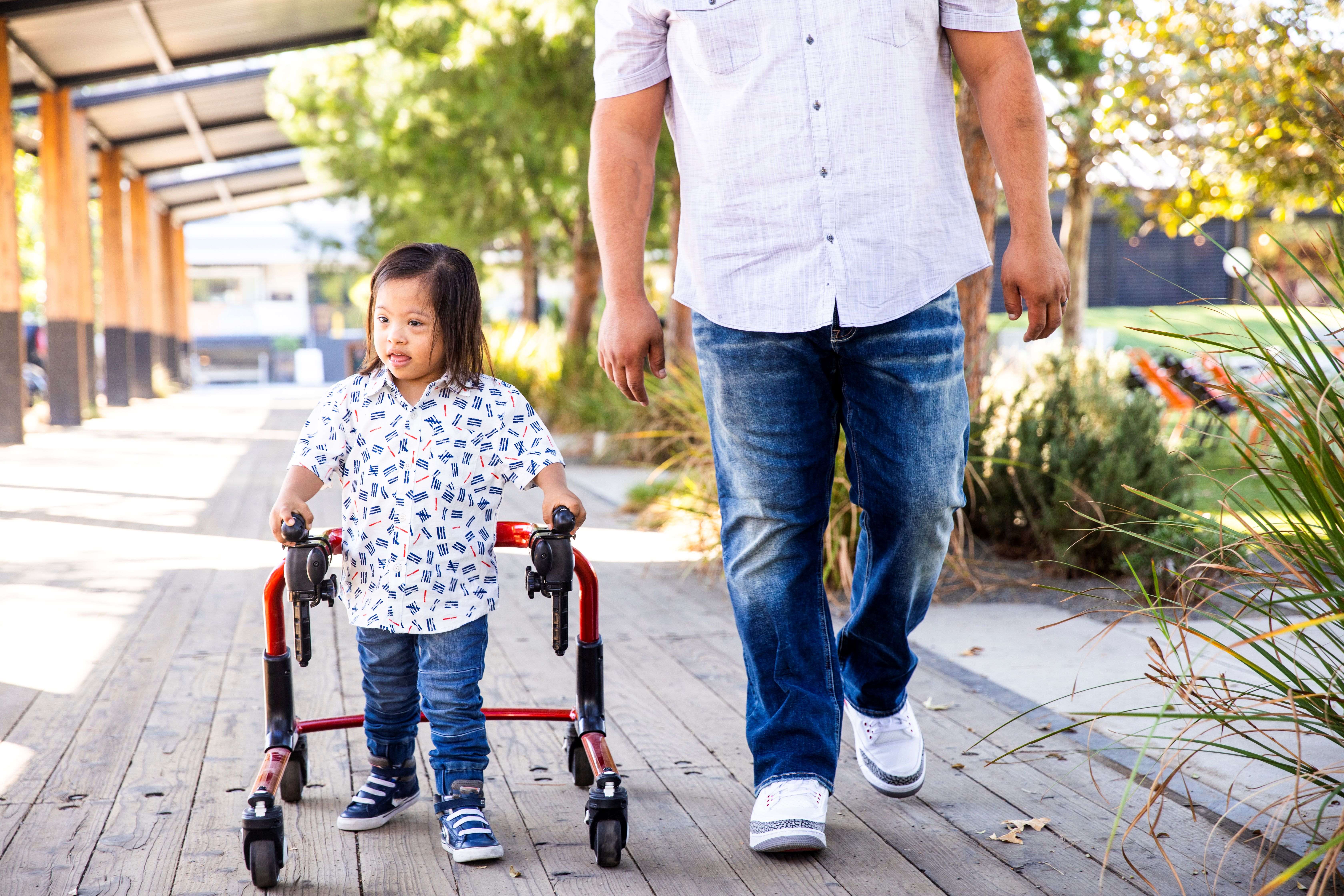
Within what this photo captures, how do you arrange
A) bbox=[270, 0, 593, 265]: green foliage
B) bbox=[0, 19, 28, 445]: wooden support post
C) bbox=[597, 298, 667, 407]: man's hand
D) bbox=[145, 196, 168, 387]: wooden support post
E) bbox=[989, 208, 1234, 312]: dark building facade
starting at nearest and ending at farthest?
bbox=[597, 298, 667, 407]: man's hand, bbox=[270, 0, 593, 265]: green foliage, bbox=[0, 19, 28, 445]: wooden support post, bbox=[145, 196, 168, 387]: wooden support post, bbox=[989, 208, 1234, 312]: dark building facade

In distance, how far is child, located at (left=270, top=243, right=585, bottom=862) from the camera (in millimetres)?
2352

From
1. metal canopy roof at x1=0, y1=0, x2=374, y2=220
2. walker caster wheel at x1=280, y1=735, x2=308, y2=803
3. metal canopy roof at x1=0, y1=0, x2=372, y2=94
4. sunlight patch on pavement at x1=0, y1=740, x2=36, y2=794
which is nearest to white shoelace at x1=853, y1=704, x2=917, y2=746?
walker caster wheel at x1=280, y1=735, x2=308, y2=803

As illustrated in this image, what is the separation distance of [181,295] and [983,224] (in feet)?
98.3

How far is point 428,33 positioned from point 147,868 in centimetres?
1002

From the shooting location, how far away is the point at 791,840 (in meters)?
2.24

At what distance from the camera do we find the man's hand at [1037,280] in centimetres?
229

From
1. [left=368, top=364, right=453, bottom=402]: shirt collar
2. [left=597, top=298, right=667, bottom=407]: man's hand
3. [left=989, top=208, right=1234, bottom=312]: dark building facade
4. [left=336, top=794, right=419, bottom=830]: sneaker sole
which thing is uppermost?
[left=989, top=208, right=1234, bottom=312]: dark building facade

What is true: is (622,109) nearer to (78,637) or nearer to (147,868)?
(147,868)

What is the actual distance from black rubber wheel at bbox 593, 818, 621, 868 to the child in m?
0.21

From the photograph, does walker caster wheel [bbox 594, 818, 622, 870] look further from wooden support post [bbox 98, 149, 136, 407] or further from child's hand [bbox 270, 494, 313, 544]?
wooden support post [bbox 98, 149, 136, 407]

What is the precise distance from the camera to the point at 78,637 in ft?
13.9

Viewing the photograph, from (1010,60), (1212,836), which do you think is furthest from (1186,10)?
(1212,836)

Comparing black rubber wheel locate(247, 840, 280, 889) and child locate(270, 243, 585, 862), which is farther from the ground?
child locate(270, 243, 585, 862)

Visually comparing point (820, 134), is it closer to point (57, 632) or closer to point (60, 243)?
point (57, 632)
